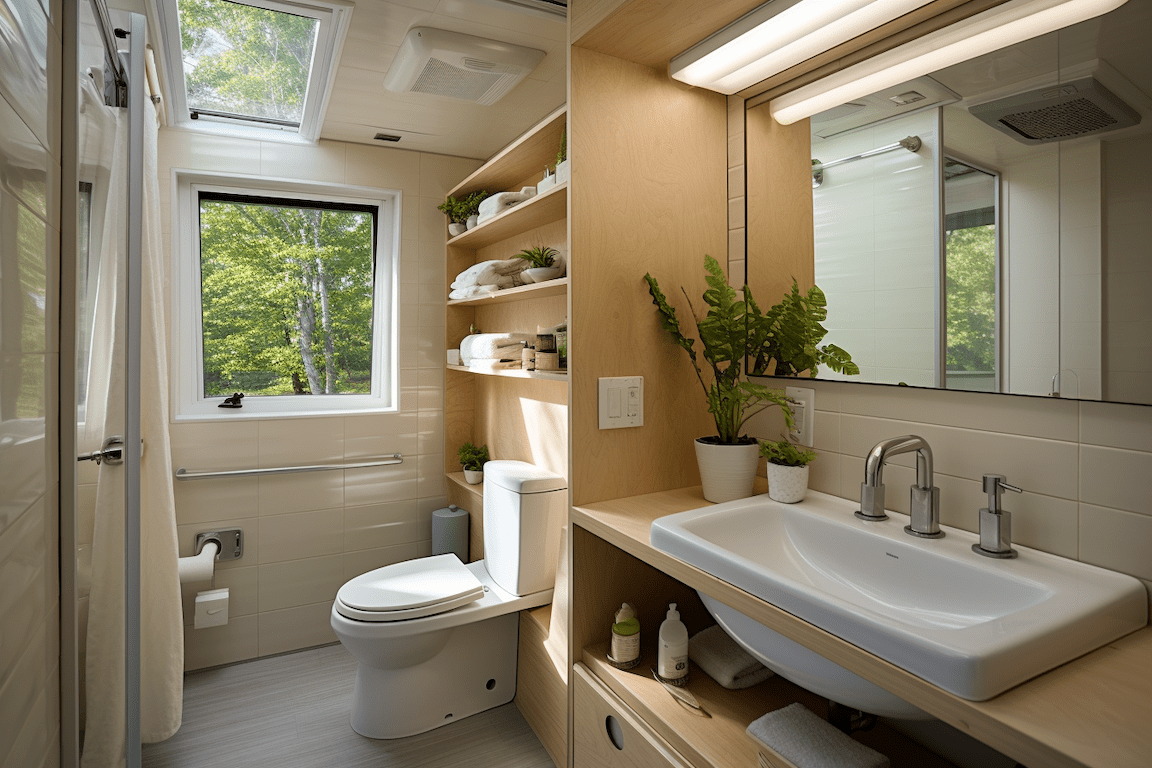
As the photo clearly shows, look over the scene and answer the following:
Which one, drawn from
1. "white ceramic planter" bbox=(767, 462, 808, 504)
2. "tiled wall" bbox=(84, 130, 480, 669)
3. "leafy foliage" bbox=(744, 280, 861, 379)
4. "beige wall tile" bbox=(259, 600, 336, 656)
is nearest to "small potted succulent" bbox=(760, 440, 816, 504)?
"white ceramic planter" bbox=(767, 462, 808, 504)

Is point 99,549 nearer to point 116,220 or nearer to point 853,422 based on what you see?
point 116,220

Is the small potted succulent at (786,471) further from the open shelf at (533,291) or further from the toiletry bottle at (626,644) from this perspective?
the open shelf at (533,291)

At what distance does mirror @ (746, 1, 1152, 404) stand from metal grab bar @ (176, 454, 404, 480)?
2.05m

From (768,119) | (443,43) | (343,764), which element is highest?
(443,43)

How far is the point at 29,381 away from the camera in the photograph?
0.83 m

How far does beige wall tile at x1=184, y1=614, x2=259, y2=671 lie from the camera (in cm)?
250

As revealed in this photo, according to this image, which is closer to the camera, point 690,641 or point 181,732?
point 690,641

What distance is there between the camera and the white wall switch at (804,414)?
1.45 meters

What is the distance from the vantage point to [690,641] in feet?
4.83

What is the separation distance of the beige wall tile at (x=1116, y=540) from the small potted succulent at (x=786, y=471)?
46cm

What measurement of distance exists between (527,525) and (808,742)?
118cm

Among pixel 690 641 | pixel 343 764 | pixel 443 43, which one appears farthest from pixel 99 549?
pixel 443 43

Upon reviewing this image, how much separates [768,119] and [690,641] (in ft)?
4.10

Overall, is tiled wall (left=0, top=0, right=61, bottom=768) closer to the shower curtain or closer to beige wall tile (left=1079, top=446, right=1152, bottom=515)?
the shower curtain
